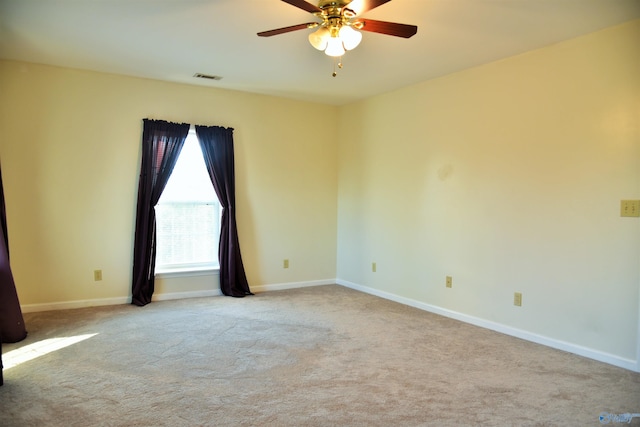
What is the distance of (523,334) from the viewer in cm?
371

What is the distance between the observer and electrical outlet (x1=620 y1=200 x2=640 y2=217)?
3033 mm

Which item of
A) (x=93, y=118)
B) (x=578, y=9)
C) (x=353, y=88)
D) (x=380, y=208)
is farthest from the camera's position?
(x=380, y=208)

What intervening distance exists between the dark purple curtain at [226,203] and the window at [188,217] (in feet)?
0.46

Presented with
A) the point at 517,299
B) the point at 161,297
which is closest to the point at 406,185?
the point at 517,299

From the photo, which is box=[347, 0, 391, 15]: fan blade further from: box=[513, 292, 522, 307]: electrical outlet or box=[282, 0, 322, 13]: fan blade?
box=[513, 292, 522, 307]: electrical outlet

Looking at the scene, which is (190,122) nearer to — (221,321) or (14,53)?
(14,53)

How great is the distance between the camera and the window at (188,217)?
16.1 feet

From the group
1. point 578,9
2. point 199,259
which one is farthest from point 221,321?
point 578,9

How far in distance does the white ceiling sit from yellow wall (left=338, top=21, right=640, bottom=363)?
0.29 metres

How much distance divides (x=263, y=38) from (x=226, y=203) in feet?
7.27

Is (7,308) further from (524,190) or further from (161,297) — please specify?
(524,190)

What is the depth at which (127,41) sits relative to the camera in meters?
3.55

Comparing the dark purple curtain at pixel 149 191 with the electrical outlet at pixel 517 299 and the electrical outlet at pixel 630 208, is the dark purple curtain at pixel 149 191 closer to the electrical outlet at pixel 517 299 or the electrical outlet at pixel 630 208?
the electrical outlet at pixel 517 299

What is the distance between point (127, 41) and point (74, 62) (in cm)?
101
